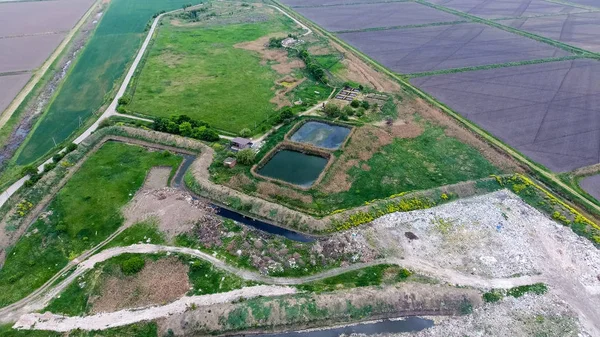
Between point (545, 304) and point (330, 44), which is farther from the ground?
point (330, 44)

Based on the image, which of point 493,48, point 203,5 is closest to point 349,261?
point 493,48

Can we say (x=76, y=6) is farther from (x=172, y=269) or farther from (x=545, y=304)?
(x=545, y=304)

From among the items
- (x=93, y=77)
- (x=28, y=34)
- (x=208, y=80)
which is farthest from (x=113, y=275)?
(x=28, y=34)

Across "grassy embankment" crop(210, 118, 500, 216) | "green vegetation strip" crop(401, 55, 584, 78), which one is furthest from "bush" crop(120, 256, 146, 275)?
"green vegetation strip" crop(401, 55, 584, 78)

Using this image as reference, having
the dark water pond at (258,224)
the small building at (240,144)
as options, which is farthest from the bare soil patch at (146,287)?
the small building at (240,144)

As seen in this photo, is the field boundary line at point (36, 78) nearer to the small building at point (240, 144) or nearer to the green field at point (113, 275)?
the small building at point (240, 144)

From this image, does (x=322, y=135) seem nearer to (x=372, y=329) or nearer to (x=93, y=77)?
(x=372, y=329)

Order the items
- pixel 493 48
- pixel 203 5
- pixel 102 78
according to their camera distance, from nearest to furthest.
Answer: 1. pixel 102 78
2. pixel 493 48
3. pixel 203 5

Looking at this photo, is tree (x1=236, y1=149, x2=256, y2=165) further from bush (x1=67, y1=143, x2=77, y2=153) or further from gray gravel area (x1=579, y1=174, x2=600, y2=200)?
gray gravel area (x1=579, y1=174, x2=600, y2=200)
